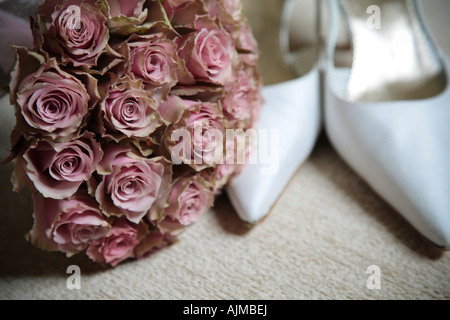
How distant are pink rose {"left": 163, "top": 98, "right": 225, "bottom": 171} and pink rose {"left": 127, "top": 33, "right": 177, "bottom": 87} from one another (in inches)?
1.3

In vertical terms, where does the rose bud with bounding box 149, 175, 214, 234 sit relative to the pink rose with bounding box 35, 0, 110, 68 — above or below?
below

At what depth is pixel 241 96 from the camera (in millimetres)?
566

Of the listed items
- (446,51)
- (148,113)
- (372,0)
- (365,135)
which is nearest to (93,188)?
(148,113)

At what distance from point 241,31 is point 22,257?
47 centimetres

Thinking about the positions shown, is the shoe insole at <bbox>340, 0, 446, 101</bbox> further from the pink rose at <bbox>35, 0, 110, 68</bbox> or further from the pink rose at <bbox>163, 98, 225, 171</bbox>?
the pink rose at <bbox>35, 0, 110, 68</bbox>

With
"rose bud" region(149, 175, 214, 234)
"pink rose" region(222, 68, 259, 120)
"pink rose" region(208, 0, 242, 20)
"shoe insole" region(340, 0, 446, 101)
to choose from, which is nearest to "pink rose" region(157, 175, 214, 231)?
"rose bud" region(149, 175, 214, 234)

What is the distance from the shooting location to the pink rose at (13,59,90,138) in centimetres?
41

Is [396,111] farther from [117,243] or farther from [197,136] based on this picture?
[117,243]

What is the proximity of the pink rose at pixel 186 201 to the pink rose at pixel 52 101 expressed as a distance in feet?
0.49

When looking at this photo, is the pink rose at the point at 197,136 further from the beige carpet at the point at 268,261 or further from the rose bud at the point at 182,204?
the beige carpet at the point at 268,261

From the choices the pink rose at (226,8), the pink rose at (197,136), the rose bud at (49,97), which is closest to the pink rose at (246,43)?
the pink rose at (226,8)

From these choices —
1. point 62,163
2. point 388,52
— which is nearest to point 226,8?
point 62,163

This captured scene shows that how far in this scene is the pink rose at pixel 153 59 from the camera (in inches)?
17.8
